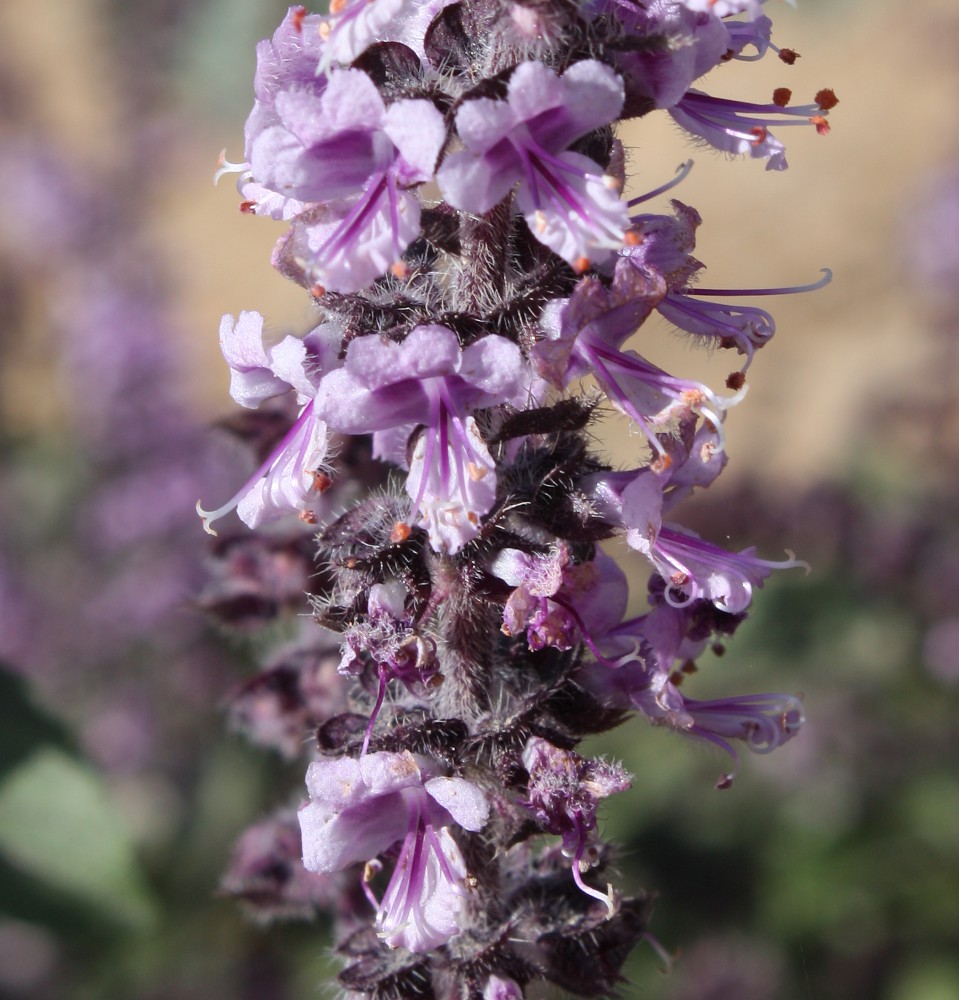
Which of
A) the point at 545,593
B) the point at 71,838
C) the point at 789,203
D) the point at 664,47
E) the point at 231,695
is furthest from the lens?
the point at 789,203

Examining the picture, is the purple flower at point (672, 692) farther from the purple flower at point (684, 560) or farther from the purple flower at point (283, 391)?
the purple flower at point (283, 391)

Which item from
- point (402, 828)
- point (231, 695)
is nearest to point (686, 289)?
point (402, 828)

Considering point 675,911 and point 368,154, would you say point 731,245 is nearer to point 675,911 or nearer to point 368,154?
point 675,911

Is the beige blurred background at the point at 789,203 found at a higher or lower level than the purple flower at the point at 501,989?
lower

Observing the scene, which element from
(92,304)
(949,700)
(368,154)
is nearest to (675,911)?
(949,700)

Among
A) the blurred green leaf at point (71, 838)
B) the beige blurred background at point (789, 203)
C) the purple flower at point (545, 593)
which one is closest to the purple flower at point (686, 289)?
the purple flower at point (545, 593)

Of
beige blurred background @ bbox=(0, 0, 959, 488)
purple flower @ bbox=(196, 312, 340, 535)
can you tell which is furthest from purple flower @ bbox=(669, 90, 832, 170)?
beige blurred background @ bbox=(0, 0, 959, 488)

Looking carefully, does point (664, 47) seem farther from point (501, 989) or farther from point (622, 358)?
point (501, 989)
